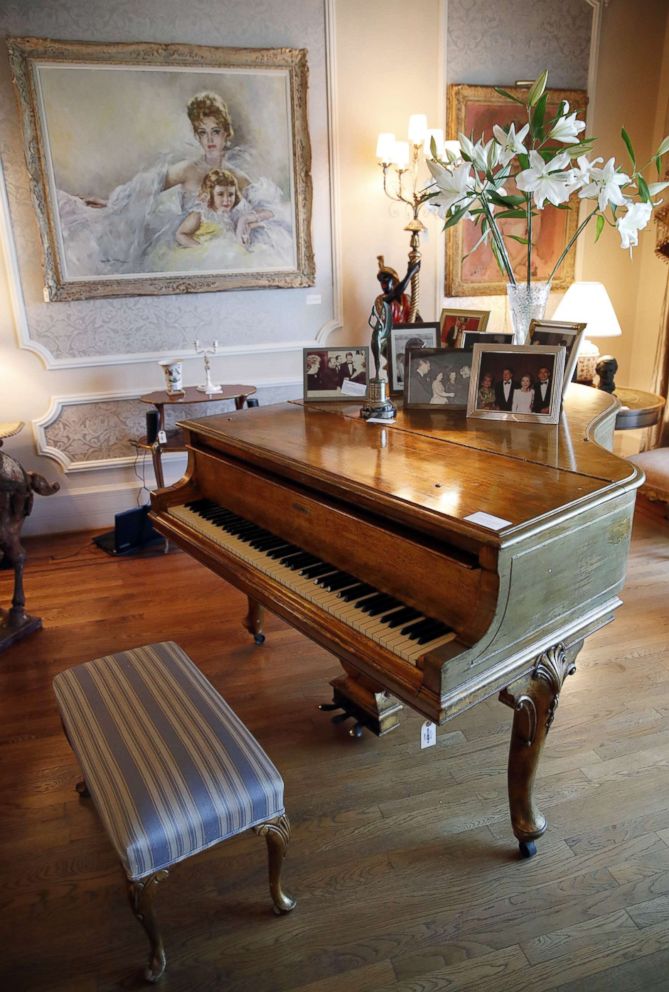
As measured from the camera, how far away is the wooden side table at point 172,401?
3.58 metres

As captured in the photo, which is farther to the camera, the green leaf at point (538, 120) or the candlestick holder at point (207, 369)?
the candlestick holder at point (207, 369)

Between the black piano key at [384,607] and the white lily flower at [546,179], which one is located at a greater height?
the white lily flower at [546,179]

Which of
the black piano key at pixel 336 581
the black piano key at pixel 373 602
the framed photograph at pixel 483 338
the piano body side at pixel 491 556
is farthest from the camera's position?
the framed photograph at pixel 483 338

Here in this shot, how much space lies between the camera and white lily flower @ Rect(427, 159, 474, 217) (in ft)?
6.19

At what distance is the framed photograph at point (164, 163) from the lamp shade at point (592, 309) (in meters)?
1.59

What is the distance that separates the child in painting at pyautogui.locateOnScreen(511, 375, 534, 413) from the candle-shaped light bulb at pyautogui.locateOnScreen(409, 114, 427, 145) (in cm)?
248

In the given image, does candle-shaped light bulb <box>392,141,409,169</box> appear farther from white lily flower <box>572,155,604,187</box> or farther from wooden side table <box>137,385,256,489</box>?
white lily flower <box>572,155,604,187</box>

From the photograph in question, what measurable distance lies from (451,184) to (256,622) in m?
1.75

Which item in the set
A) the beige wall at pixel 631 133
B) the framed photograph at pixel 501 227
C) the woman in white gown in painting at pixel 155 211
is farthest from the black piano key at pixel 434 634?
the beige wall at pixel 631 133

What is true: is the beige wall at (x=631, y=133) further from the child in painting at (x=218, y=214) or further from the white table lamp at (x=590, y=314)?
the child in painting at (x=218, y=214)

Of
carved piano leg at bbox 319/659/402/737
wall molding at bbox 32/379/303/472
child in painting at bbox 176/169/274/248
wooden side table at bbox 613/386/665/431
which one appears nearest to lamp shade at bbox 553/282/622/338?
wooden side table at bbox 613/386/665/431

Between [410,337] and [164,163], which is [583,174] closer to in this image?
[410,337]

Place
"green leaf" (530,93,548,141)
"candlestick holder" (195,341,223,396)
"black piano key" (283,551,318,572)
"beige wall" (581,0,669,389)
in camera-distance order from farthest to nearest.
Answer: "beige wall" (581,0,669,389) → "candlestick holder" (195,341,223,396) → "green leaf" (530,93,548,141) → "black piano key" (283,551,318,572)

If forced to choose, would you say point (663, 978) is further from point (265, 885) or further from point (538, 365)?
point (538, 365)
